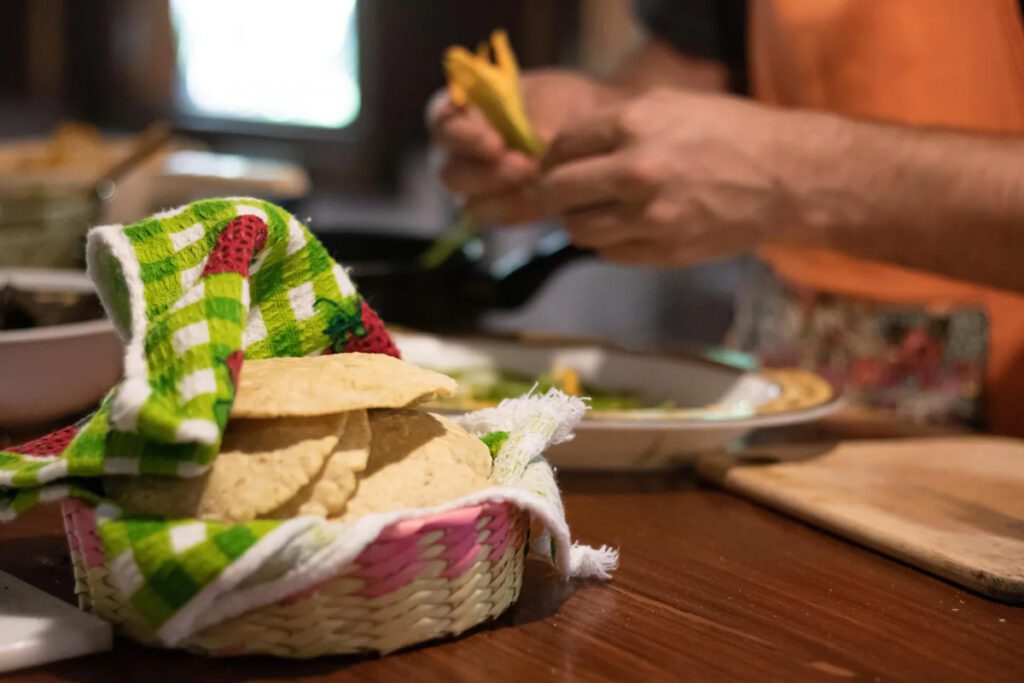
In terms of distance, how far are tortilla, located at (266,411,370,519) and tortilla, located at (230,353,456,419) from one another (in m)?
0.02

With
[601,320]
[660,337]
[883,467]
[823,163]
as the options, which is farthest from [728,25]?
[601,320]

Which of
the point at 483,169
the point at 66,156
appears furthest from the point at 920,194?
the point at 66,156

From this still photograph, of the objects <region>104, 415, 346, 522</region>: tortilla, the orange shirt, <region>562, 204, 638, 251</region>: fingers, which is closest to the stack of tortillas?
<region>104, 415, 346, 522</region>: tortilla

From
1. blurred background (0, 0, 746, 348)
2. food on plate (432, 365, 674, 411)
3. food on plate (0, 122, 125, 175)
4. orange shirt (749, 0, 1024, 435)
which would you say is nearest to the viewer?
food on plate (432, 365, 674, 411)

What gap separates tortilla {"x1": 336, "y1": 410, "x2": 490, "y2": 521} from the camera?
47cm

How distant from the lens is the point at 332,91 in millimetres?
3297

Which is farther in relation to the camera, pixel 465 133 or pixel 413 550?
pixel 465 133

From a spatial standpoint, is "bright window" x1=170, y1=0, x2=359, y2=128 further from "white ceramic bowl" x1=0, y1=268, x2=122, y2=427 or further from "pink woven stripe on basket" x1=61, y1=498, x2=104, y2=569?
"pink woven stripe on basket" x1=61, y1=498, x2=104, y2=569

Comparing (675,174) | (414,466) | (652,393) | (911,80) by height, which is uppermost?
(911,80)

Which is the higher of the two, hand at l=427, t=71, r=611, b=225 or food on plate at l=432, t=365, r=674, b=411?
hand at l=427, t=71, r=611, b=225

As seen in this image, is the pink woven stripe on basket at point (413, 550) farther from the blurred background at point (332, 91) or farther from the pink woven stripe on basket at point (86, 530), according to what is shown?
the blurred background at point (332, 91)

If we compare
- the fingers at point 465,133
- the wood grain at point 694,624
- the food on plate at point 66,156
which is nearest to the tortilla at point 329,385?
the wood grain at point 694,624

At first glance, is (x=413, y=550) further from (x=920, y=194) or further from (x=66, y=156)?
(x=66, y=156)

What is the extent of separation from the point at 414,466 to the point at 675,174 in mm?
563
